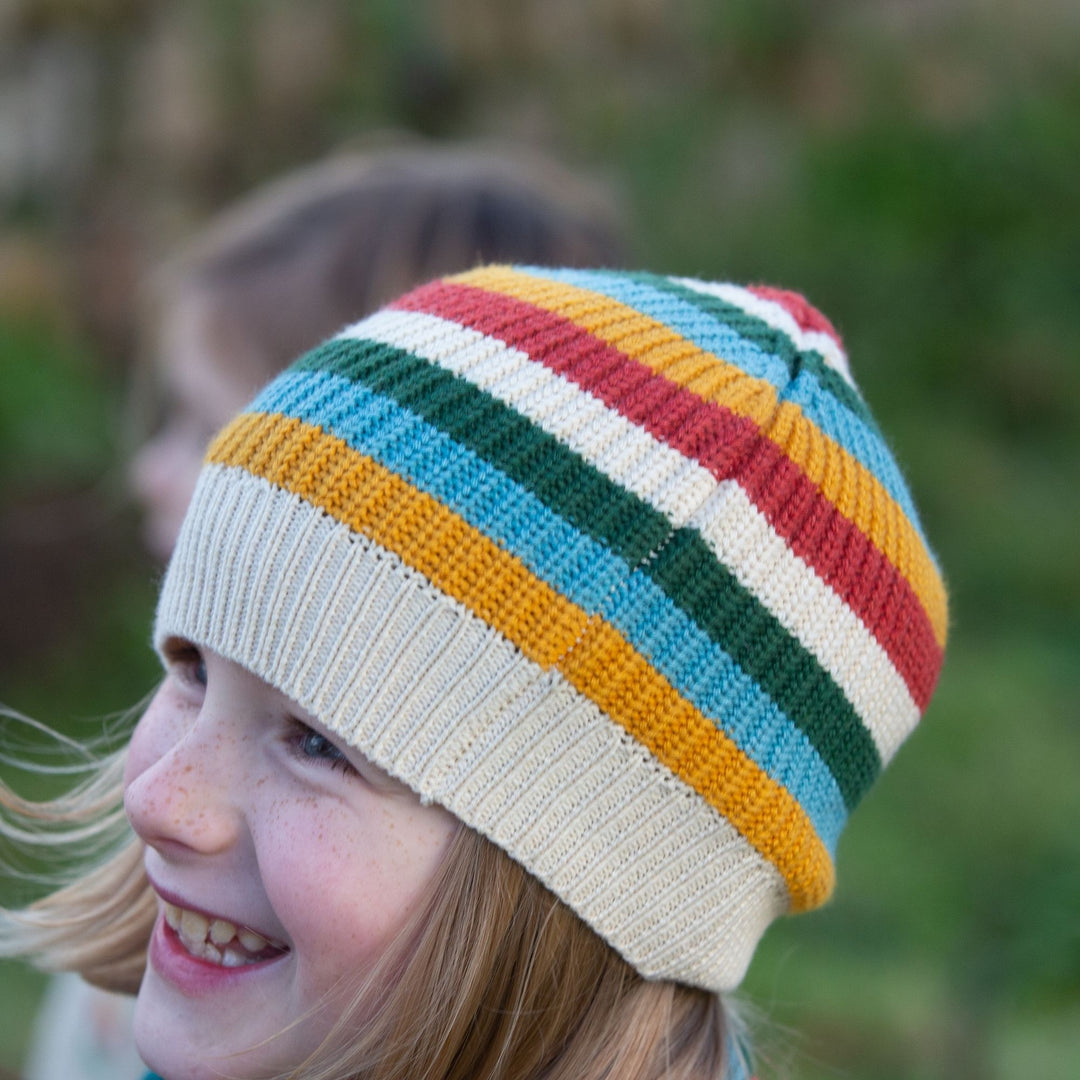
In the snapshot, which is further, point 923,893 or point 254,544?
point 923,893

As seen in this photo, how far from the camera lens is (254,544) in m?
1.41

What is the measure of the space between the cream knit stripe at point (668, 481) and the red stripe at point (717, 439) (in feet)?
0.04

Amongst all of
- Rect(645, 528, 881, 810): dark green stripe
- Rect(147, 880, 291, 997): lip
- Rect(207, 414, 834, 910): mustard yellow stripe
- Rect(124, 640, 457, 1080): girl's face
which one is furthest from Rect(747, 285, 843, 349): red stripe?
Rect(147, 880, 291, 997): lip

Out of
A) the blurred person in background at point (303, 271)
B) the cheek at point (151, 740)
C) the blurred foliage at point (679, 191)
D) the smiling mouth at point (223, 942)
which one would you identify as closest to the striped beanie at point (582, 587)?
the cheek at point (151, 740)

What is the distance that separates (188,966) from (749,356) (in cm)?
100

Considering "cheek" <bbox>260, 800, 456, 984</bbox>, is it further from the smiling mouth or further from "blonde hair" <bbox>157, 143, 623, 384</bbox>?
"blonde hair" <bbox>157, 143, 623, 384</bbox>

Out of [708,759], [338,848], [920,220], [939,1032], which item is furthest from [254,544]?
[920,220]

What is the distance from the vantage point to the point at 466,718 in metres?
1.35

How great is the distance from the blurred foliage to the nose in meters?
4.08

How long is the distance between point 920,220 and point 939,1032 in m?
4.04

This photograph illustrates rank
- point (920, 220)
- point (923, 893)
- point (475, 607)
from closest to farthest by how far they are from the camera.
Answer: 1. point (475, 607)
2. point (923, 893)
3. point (920, 220)

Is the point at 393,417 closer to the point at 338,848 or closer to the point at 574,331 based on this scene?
the point at 574,331

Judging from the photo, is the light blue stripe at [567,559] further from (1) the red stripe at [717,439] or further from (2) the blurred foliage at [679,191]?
(2) the blurred foliage at [679,191]

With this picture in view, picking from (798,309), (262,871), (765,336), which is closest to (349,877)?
(262,871)
